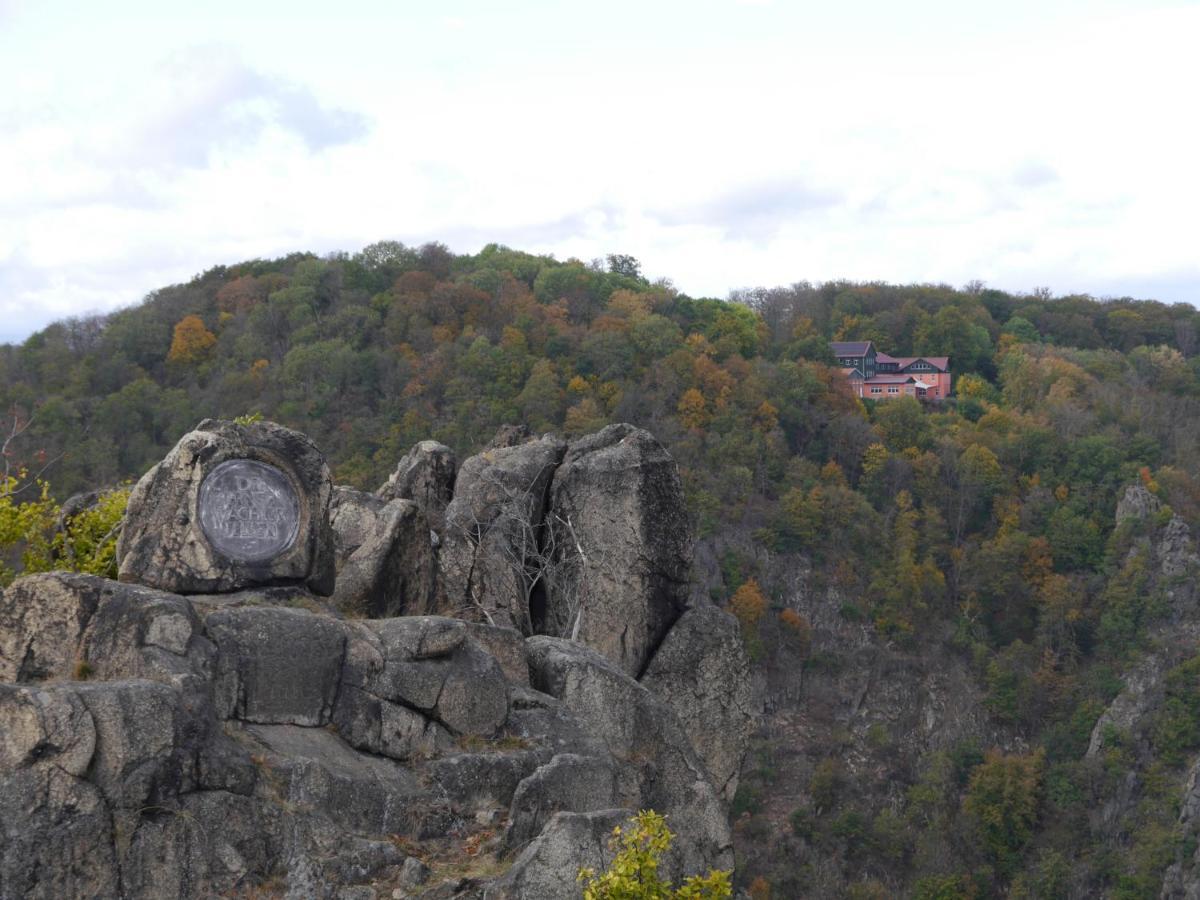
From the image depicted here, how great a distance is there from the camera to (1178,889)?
60.8 meters

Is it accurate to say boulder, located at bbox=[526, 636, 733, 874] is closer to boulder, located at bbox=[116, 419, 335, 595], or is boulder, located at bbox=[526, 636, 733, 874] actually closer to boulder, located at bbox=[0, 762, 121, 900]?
boulder, located at bbox=[116, 419, 335, 595]

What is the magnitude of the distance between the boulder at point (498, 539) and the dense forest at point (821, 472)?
153 ft

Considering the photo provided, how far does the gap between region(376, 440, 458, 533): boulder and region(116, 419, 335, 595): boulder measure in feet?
17.1

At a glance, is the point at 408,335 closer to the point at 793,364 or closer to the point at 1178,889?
the point at 793,364

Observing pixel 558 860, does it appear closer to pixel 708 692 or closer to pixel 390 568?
pixel 390 568

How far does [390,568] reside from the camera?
1703 cm

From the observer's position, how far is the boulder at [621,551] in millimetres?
19188

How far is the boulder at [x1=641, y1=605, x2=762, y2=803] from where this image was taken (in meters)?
18.9

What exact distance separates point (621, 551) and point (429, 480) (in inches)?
135

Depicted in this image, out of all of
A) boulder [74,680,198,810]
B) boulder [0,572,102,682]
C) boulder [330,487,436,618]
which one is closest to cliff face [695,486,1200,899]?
boulder [330,487,436,618]

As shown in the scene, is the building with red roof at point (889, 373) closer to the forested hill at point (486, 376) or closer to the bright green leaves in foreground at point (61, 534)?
the forested hill at point (486, 376)

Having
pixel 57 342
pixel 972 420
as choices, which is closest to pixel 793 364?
pixel 972 420

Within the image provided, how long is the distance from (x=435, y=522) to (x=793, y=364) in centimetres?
8603

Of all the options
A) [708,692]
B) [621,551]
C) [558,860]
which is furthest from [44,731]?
[708,692]
